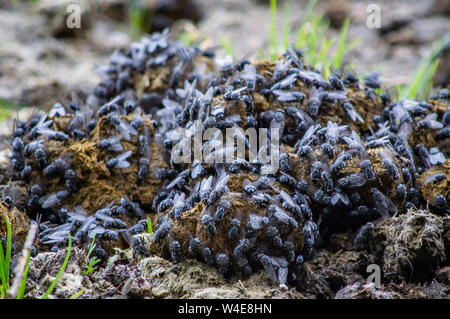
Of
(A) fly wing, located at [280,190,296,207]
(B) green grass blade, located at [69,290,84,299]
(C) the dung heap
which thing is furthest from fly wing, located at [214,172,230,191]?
(B) green grass blade, located at [69,290,84,299]

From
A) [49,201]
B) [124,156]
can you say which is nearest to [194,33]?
[124,156]

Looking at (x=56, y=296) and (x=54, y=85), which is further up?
(x=54, y=85)

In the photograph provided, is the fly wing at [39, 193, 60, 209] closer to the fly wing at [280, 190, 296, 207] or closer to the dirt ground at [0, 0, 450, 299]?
the dirt ground at [0, 0, 450, 299]

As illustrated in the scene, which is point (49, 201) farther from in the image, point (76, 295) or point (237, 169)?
point (237, 169)

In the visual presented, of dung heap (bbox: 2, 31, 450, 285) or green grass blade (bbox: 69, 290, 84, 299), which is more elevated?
dung heap (bbox: 2, 31, 450, 285)

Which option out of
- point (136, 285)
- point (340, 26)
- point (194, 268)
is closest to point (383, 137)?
point (194, 268)

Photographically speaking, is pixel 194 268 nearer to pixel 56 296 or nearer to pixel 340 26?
pixel 56 296

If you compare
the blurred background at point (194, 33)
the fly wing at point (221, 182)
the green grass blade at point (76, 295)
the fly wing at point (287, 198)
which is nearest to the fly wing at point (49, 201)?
the green grass blade at point (76, 295)
